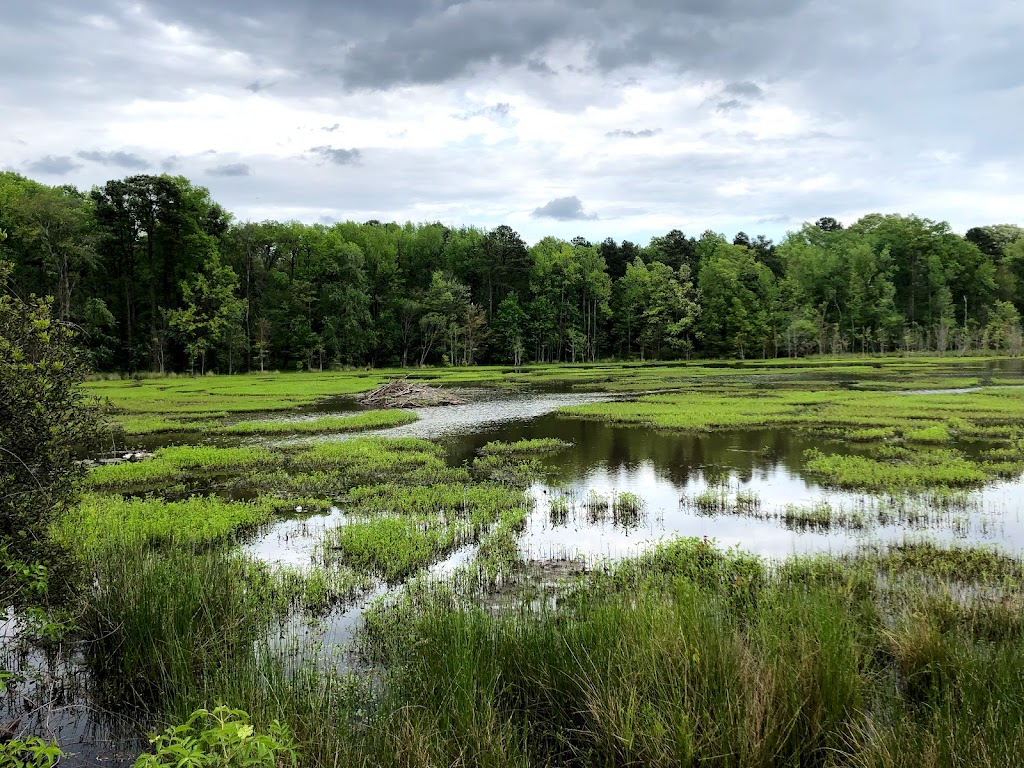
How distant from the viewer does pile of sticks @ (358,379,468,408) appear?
3716 centimetres

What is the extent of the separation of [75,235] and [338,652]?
6916cm

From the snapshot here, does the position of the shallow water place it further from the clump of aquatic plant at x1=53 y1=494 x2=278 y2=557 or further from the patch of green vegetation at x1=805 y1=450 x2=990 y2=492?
the clump of aquatic plant at x1=53 y1=494 x2=278 y2=557

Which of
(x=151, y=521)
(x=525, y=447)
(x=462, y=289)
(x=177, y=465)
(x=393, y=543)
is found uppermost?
(x=462, y=289)

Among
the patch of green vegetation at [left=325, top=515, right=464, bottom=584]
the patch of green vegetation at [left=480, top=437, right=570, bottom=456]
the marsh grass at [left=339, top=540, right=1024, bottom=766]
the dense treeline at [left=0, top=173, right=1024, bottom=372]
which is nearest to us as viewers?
the marsh grass at [left=339, top=540, right=1024, bottom=766]

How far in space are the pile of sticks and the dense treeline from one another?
3751cm

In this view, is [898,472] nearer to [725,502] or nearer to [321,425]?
[725,502]

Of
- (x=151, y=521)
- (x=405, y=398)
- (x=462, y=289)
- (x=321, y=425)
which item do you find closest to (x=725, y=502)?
(x=151, y=521)

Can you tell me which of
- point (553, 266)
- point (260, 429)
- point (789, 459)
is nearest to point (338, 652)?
point (789, 459)

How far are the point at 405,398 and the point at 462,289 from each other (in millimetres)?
54287

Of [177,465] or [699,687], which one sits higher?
[699,687]

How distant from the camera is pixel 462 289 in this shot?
89875 mm

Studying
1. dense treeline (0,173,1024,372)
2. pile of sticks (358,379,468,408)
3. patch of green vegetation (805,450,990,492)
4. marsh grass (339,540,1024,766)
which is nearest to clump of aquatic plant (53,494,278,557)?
marsh grass (339,540,1024,766)

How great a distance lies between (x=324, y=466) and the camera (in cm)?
1934

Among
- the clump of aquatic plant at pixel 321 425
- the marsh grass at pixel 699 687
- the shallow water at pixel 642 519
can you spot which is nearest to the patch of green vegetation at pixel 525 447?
the shallow water at pixel 642 519
